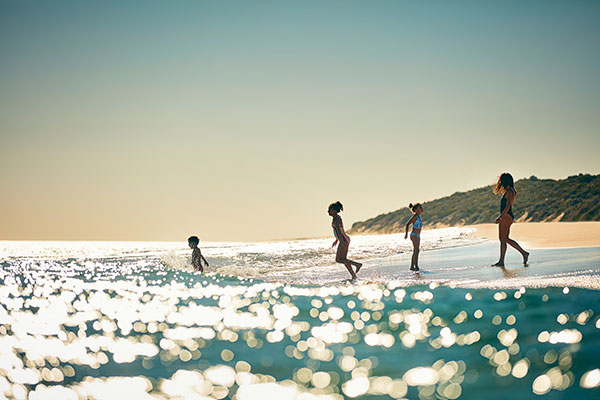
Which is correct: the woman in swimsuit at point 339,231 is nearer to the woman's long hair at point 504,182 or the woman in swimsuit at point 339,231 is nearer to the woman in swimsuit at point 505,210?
the woman in swimsuit at point 505,210

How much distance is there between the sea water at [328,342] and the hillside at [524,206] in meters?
67.4

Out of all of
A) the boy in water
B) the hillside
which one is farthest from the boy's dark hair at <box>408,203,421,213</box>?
the hillside

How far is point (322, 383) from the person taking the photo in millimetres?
4895

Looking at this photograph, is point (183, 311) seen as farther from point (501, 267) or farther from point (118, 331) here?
point (501, 267)

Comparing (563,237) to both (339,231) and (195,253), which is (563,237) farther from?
(195,253)

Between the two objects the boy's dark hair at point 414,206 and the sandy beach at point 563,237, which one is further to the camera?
the sandy beach at point 563,237

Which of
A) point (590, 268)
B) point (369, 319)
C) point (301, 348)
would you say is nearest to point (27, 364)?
point (301, 348)

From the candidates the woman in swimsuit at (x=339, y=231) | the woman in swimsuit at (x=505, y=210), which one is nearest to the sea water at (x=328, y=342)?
the woman in swimsuit at (x=505, y=210)

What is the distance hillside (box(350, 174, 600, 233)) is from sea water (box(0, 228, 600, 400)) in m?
67.4

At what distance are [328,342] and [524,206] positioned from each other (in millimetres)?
86182

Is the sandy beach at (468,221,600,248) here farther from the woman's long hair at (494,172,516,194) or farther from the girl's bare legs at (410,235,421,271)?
the girl's bare legs at (410,235,421,271)

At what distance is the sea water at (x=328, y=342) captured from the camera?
4750 mm

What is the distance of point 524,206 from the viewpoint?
8512 cm

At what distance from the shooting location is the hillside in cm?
7438
